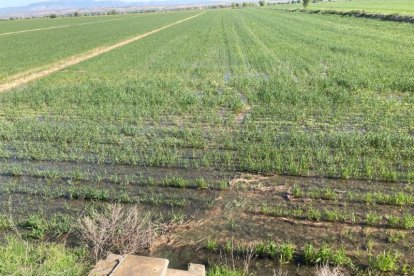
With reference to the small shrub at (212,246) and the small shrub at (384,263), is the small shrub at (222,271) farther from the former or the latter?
the small shrub at (384,263)

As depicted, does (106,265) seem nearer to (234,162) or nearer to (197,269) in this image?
(197,269)

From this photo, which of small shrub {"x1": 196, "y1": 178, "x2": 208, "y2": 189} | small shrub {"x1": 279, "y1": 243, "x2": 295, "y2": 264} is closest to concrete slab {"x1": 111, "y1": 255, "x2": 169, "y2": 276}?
small shrub {"x1": 279, "y1": 243, "x2": 295, "y2": 264}

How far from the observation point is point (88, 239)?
6.24 meters

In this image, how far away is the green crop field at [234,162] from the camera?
616 cm

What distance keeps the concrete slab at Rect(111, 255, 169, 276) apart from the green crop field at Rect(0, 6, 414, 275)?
0.56 metres

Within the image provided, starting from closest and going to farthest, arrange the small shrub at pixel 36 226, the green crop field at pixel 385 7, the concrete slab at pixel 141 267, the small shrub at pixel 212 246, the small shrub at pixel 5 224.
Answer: the concrete slab at pixel 141 267 → the small shrub at pixel 212 246 → the small shrub at pixel 36 226 → the small shrub at pixel 5 224 → the green crop field at pixel 385 7

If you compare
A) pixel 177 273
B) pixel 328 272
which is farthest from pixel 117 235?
pixel 328 272

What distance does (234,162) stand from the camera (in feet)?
29.7

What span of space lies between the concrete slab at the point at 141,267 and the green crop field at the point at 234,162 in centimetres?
56

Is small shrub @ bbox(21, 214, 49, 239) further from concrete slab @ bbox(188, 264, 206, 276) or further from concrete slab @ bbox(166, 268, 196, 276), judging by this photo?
concrete slab @ bbox(188, 264, 206, 276)

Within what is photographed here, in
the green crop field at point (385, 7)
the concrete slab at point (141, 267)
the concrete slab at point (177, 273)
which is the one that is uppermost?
the green crop field at point (385, 7)

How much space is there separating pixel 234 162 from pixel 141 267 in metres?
4.23

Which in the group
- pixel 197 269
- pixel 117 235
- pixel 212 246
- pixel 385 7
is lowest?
pixel 212 246

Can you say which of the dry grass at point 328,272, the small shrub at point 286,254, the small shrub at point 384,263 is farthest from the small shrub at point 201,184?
the small shrub at point 384,263
